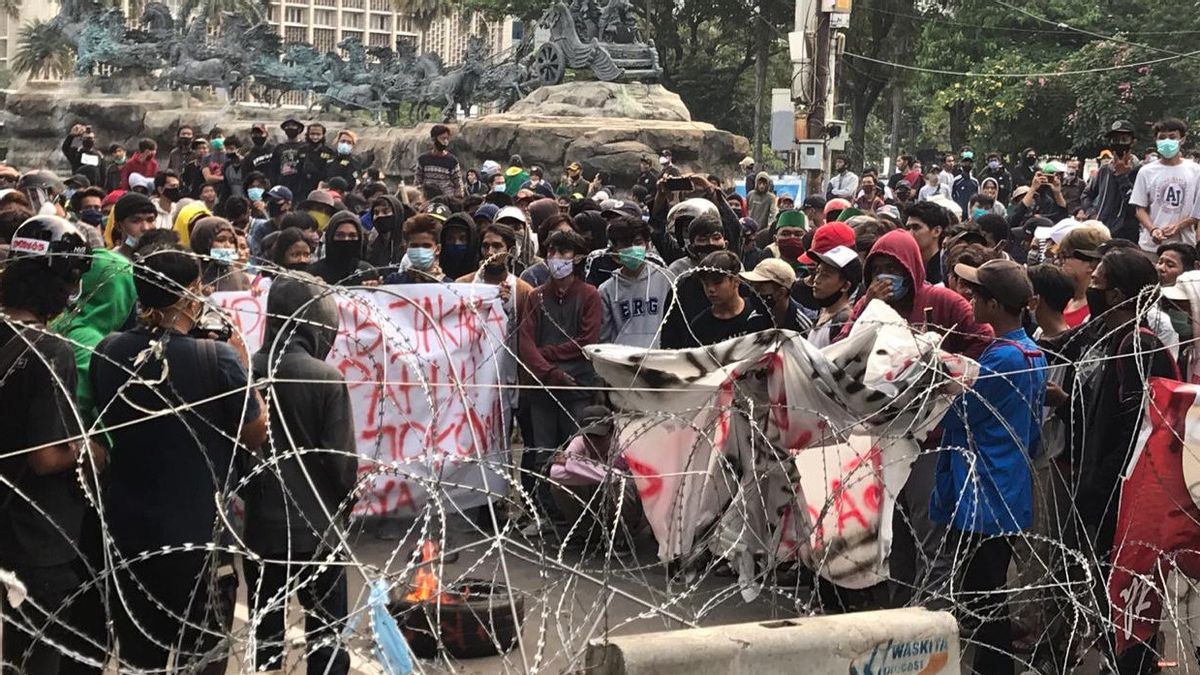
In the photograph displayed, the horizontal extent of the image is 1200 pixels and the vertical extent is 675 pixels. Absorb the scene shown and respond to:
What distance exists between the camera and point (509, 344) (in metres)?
8.10

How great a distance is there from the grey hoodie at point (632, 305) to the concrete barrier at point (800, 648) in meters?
4.14

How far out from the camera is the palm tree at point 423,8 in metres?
71.3

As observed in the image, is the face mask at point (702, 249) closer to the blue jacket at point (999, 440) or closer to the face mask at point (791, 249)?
the face mask at point (791, 249)

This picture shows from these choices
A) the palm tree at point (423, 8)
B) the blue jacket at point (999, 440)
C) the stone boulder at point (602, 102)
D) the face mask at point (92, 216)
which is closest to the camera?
the blue jacket at point (999, 440)

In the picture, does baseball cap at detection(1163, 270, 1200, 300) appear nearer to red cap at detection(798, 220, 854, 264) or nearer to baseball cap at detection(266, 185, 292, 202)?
red cap at detection(798, 220, 854, 264)

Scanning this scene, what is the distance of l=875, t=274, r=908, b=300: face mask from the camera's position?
19.5 ft

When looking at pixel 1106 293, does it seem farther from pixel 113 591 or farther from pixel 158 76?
pixel 158 76

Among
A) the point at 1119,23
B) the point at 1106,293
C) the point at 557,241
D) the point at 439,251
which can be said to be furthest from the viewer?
the point at 1119,23

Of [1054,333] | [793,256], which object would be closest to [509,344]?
[793,256]

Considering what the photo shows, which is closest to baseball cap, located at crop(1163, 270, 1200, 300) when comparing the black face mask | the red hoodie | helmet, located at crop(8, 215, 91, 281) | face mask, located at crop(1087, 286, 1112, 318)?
face mask, located at crop(1087, 286, 1112, 318)

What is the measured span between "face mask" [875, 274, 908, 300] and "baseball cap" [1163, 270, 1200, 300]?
3.30 ft

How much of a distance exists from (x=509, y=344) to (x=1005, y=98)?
3118 cm

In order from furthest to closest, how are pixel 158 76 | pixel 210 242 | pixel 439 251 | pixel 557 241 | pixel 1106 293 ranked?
pixel 158 76
pixel 439 251
pixel 557 241
pixel 210 242
pixel 1106 293

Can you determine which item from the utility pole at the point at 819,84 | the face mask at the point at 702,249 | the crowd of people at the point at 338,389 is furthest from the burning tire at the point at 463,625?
the utility pole at the point at 819,84
